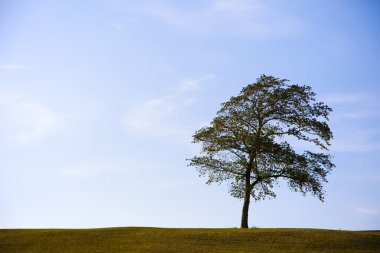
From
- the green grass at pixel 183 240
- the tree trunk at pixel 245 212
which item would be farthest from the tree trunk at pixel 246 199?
the green grass at pixel 183 240

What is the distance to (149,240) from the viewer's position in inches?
1416

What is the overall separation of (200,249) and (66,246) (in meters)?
9.43

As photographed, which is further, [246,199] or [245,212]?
[246,199]

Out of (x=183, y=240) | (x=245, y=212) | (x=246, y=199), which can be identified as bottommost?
(x=183, y=240)

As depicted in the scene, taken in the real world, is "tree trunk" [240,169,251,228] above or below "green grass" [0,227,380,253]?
above

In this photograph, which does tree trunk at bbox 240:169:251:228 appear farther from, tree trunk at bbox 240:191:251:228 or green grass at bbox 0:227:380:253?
green grass at bbox 0:227:380:253

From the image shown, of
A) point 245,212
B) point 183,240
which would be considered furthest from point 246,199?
point 183,240

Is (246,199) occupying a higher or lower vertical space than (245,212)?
higher

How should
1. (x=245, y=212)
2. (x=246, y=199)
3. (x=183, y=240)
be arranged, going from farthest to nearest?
(x=246, y=199) → (x=245, y=212) → (x=183, y=240)

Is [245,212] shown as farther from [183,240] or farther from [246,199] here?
[183,240]

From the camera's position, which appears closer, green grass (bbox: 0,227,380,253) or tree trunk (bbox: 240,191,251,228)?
green grass (bbox: 0,227,380,253)

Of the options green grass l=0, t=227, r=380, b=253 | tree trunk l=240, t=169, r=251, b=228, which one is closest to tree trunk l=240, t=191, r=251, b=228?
tree trunk l=240, t=169, r=251, b=228

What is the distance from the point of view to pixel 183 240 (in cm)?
3609

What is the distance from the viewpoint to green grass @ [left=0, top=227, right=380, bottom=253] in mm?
33938
